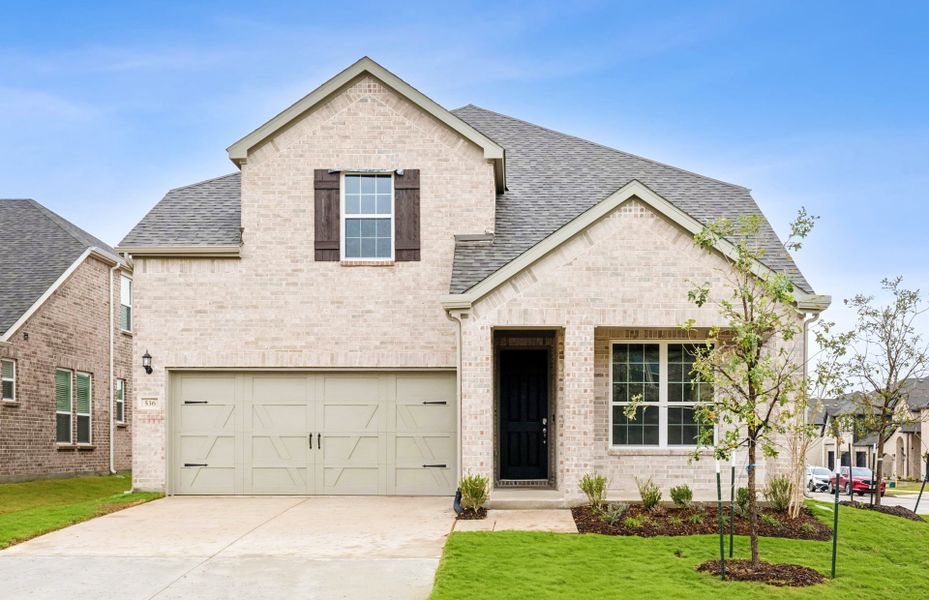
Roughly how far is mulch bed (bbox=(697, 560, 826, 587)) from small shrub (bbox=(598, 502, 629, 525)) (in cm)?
218

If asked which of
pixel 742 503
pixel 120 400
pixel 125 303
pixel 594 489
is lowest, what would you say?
pixel 742 503

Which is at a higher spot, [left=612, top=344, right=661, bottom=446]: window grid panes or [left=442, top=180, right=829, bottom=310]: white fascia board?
[left=442, top=180, right=829, bottom=310]: white fascia board

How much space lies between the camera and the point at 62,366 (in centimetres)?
2231

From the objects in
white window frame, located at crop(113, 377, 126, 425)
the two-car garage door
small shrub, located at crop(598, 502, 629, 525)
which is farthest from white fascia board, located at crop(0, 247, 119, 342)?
small shrub, located at crop(598, 502, 629, 525)

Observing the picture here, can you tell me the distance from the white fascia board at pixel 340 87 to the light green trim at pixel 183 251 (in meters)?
1.71

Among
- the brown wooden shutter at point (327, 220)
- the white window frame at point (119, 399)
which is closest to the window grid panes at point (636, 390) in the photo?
the brown wooden shutter at point (327, 220)

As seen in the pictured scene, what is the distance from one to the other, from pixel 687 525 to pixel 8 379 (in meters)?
15.0

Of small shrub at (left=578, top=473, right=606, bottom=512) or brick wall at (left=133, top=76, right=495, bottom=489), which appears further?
brick wall at (left=133, top=76, right=495, bottom=489)

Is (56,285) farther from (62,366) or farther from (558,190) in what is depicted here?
(558,190)

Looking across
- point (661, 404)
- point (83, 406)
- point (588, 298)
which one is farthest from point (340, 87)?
point (83, 406)

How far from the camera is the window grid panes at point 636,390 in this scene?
50.4ft

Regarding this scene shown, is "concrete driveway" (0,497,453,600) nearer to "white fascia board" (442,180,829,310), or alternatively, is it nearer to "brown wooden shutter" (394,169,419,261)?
"white fascia board" (442,180,829,310)

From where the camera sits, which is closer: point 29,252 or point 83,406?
point 29,252

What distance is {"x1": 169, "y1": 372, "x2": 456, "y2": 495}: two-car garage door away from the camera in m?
16.9
